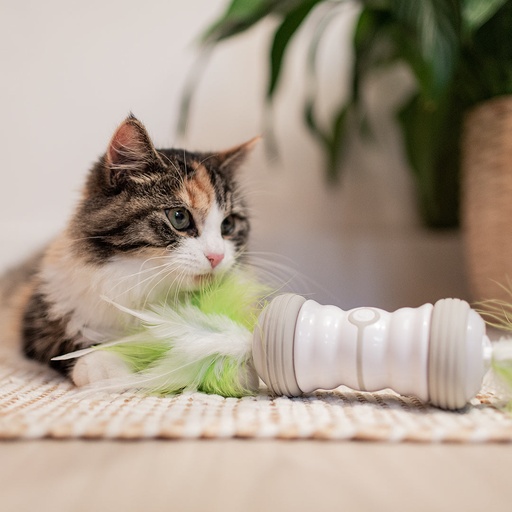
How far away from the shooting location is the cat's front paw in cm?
82

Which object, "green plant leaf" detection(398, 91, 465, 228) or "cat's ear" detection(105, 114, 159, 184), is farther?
"green plant leaf" detection(398, 91, 465, 228)

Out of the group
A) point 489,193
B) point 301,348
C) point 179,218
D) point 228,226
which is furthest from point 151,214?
point 489,193

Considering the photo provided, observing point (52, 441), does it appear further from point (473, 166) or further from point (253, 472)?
point (473, 166)

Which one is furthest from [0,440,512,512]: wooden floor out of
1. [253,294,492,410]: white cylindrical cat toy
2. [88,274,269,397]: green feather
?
[88,274,269,397]: green feather

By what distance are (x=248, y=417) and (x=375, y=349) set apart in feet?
0.59

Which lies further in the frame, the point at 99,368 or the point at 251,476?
the point at 99,368

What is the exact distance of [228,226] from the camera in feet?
3.40

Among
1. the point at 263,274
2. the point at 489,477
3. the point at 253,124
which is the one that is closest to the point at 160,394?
the point at 263,274

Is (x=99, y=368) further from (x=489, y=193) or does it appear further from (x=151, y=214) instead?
(x=489, y=193)

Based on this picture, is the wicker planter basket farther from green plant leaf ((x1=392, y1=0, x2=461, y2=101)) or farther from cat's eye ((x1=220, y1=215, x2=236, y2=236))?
cat's eye ((x1=220, y1=215, x2=236, y2=236))

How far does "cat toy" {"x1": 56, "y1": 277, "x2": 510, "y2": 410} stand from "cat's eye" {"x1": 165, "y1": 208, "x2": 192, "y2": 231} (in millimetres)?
130

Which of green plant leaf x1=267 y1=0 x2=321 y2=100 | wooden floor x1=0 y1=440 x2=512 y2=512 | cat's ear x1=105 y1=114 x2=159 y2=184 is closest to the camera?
wooden floor x1=0 y1=440 x2=512 y2=512

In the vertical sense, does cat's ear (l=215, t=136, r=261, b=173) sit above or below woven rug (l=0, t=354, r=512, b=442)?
above

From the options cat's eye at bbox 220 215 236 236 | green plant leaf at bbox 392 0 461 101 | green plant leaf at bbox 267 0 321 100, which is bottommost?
cat's eye at bbox 220 215 236 236
